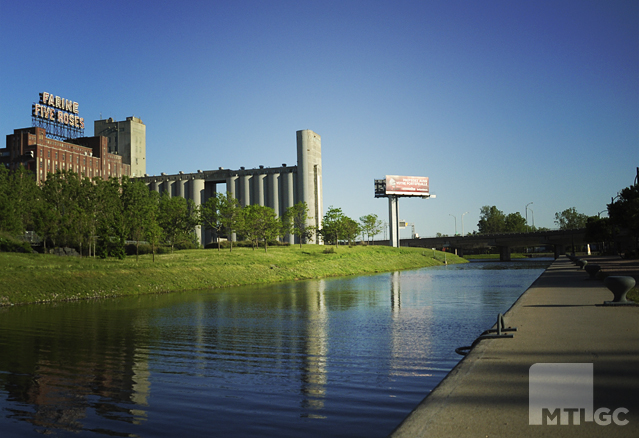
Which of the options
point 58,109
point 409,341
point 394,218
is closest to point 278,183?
point 394,218

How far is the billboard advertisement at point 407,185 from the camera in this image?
121562 mm

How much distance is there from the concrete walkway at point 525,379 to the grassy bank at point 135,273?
27.4 m

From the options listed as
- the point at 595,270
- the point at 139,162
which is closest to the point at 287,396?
the point at 595,270

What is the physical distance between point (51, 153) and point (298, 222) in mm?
66095

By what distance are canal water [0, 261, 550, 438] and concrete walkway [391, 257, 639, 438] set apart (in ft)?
3.79

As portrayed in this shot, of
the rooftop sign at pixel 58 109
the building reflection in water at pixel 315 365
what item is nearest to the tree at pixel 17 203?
the building reflection in water at pixel 315 365

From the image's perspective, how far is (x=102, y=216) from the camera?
54.4m

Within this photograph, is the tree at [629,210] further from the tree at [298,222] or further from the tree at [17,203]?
the tree at [17,203]

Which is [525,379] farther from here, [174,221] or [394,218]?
[394,218]

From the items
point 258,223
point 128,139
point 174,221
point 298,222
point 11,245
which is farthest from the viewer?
point 128,139

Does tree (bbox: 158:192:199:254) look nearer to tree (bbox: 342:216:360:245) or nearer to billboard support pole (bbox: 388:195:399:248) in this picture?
tree (bbox: 342:216:360:245)

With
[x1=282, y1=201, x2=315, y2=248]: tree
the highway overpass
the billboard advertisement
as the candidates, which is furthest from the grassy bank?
the highway overpass

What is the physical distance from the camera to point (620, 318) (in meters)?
14.5

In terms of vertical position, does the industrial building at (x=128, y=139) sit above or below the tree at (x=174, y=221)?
above
